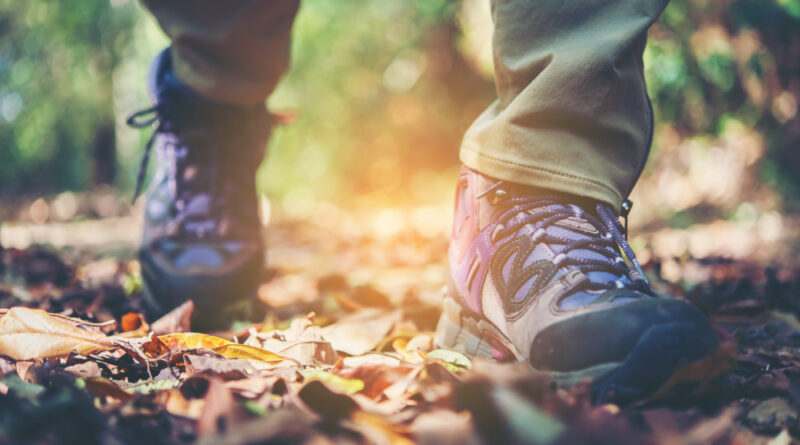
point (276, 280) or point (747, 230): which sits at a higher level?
point (276, 280)

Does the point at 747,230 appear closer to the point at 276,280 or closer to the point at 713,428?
the point at 276,280

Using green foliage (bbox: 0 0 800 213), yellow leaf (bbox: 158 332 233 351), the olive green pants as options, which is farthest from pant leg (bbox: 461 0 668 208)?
green foliage (bbox: 0 0 800 213)

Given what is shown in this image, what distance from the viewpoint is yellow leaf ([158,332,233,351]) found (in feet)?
3.26

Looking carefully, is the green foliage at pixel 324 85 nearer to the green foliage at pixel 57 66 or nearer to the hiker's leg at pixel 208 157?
the green foliage at pixel 57 66

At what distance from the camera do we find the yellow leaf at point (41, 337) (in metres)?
0.90

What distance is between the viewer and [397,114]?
20.6 feet

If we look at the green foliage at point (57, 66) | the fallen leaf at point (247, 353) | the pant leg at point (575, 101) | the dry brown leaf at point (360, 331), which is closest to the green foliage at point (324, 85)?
the green foliage at point (57, 66)

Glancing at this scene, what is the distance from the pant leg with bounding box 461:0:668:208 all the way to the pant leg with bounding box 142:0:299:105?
75 cm

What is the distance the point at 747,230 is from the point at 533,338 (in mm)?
3196

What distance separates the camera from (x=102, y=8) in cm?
645

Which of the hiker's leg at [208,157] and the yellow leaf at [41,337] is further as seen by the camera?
the hiker's leg at [208,157]

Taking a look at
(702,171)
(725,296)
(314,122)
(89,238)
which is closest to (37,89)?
(314,122)

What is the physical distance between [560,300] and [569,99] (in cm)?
38

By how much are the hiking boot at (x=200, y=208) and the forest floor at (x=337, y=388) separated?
12cm
